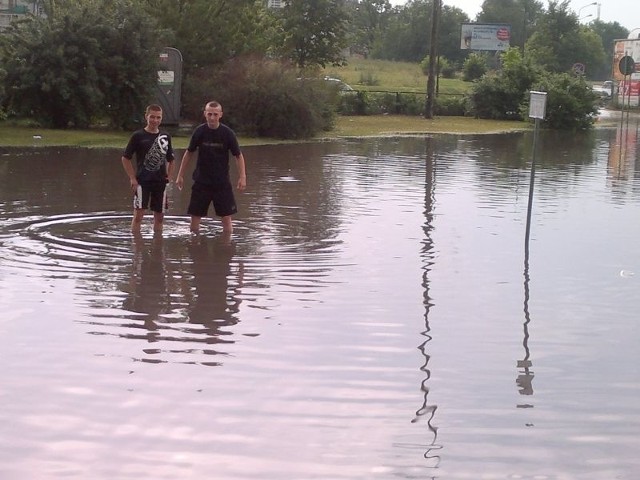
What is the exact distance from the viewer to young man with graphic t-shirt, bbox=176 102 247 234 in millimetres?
12539

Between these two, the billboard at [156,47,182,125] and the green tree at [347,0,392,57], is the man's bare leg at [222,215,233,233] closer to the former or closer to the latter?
the billboard at [156,47,182,125]

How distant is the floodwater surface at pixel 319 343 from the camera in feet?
19.6

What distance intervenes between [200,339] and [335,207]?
335 inches

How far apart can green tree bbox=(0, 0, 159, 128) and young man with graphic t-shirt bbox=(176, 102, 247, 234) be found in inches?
675

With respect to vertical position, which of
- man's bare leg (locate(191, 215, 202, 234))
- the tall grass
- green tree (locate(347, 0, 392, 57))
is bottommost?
man's bare leg (locate(191, 215, 202, 234))

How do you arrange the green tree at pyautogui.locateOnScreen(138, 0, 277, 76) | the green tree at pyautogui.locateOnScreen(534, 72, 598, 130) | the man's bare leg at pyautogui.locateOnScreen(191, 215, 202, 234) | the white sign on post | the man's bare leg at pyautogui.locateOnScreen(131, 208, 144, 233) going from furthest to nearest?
the green tree at pyautogui.locateOnScreen(534, 72, 598, 130), the green tree at pyautogui.locateOnScreen(138, 0, 277, 76), the man's bare leg at pyautogui.locateOnScreen(191, 215, 202, 234), the man's bare leg at pyautogui.locateOnScreen(131, 208, 144, 233), the white sign on post

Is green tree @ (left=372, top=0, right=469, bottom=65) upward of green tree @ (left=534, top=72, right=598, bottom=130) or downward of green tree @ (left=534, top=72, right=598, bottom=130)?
upward

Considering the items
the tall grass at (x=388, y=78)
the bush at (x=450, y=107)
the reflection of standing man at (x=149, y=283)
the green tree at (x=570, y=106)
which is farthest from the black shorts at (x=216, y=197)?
the tall grass at (x=388, y=78)

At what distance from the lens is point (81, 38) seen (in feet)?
96.8

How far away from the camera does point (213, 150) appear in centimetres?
1262

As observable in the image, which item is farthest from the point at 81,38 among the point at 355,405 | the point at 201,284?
the point at 355,405

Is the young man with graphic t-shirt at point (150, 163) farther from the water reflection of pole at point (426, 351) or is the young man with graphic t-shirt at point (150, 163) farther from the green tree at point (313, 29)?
the green tree at point (313, 29)

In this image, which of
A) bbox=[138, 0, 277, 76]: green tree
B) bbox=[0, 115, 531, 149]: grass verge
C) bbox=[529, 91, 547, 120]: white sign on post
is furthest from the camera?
bbox=[138, 0, 277, 76]: green tree

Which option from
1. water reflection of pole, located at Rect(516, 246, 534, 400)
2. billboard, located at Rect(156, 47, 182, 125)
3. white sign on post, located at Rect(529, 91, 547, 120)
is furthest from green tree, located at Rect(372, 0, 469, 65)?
water reflection of pole, located at Rect(516, 246, 534, 400)
